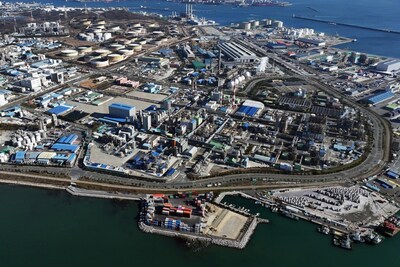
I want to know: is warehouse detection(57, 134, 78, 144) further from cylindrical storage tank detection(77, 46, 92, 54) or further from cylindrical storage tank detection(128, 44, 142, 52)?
cylindrical storage tank detection(128, 44, 142, 52)

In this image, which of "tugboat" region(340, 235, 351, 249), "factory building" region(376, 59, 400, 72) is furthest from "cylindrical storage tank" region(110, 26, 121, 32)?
"tugboat" region(340, 235, 351, 249)

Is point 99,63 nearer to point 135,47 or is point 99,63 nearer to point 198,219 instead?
point 135,47

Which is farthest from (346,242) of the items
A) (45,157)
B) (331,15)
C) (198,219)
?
(331,15)

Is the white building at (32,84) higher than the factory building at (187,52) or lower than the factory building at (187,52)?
lower

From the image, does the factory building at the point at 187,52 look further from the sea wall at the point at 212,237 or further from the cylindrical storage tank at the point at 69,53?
the sea wall at the point at 212,237

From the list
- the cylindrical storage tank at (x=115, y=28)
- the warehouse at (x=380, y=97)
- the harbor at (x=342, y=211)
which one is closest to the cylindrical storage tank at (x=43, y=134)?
the harbor at (x=342, y=211)

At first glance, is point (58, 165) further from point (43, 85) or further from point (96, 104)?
point (43, 85)
